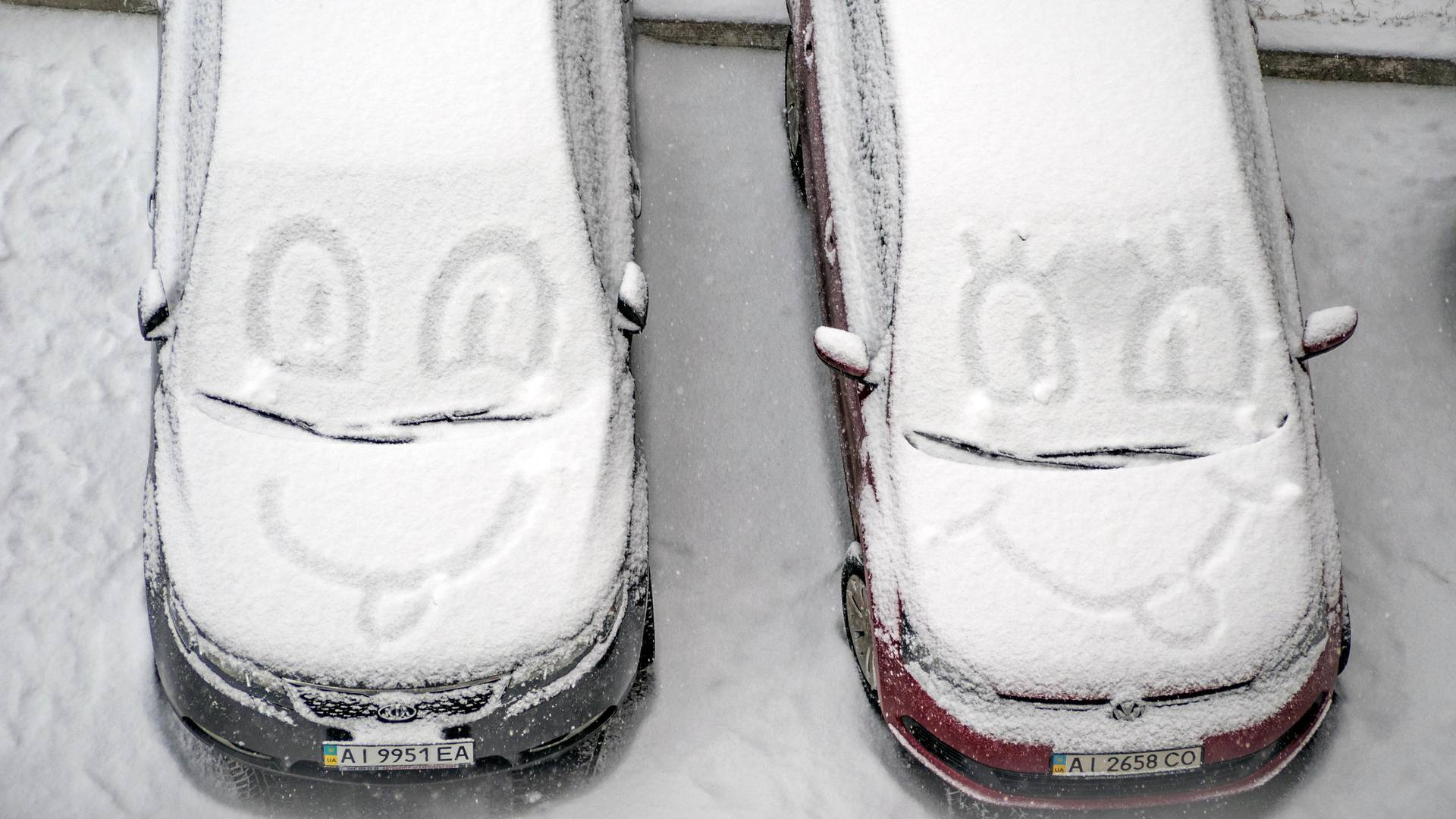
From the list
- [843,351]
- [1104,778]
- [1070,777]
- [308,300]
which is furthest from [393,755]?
[1104,778]

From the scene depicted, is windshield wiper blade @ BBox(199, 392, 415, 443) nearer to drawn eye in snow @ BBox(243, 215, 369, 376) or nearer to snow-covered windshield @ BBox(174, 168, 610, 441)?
snow-covered windshield @ BBox(174, 168, 610, 441)

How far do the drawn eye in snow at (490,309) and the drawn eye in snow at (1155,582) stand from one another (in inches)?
55.6

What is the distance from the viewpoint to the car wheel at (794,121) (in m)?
4.48

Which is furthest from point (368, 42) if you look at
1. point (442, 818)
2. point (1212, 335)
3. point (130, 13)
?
point (1212, 335)

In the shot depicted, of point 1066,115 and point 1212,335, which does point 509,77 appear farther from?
point 1212,335

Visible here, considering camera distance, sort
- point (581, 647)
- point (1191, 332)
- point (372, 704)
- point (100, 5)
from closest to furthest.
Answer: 1. point (372, 704)
2. point (581, 647)
3. point (1191, 332)
4. point (100, 5)

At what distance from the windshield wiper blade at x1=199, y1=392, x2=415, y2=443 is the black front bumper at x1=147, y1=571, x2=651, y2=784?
63cm

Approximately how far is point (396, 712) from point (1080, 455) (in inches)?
85.0

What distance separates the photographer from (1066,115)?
355cm

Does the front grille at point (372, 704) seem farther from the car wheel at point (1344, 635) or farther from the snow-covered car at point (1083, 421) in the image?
the car wheel at point (1344, 635)

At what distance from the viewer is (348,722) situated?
10.8 ft

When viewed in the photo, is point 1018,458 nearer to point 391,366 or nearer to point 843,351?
point 843,351

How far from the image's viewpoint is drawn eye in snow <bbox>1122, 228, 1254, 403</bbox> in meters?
3.47

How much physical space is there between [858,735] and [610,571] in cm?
117
